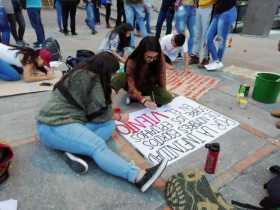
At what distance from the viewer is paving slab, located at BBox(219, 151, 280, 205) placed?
178 cm

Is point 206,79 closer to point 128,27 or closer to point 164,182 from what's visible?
point 128,27

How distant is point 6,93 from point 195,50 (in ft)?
10.0

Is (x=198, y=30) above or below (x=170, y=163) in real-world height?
above

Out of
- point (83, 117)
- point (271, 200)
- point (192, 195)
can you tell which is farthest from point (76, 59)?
point (271, 200)

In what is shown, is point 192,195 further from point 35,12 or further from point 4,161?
point 35,12

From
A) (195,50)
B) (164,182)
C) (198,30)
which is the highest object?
(198,30)

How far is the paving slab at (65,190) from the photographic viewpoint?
164 cm

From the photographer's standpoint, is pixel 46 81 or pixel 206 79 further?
pixel 206 79

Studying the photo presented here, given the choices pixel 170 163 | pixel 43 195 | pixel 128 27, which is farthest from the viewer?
pixel 128 27

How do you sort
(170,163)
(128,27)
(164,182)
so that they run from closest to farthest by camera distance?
(164,182) → (170,163) → (128,27)

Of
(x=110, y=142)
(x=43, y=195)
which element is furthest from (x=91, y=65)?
(x=43, y=195)

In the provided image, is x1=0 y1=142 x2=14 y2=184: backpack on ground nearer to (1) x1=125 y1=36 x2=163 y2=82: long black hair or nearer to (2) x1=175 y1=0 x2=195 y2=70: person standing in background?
(1) x1=125 y1=36 x2=163 y2=82: long black hair

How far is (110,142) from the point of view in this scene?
7.43 ft

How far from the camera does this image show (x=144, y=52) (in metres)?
2.56
